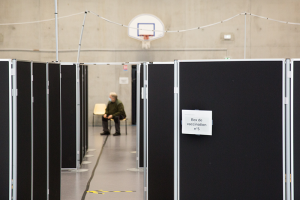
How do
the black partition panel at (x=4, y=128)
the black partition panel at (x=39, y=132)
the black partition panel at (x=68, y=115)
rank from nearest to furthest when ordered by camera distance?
1. the black partition panel at (x=4, y=128)
2. the black partition panel at (x=39, y=132)
3. the black partition panel at (x=68, y=115)

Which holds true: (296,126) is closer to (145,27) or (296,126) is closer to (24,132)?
(24,132)

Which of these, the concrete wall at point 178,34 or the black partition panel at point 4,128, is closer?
the black partition panel at point 4,128

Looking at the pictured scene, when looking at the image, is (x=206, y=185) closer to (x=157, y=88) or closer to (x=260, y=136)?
(x=260, y=136)

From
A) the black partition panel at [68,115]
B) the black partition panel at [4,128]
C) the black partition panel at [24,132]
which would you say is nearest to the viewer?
the black partition panel at [4,128]

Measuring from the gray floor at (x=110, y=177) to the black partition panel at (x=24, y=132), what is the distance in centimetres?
143

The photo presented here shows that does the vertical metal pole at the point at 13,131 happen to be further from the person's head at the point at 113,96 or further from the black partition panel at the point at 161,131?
the person's head at the point at 113,96

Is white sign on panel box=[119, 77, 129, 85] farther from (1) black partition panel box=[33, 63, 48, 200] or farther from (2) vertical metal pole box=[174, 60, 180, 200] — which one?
(2) vertical metal pole box=[174, 60, 180, 200]

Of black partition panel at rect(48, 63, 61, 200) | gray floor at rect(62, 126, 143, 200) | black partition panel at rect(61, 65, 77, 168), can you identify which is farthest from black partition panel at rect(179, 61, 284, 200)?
black partition panel at rect(61, 65, 77, 168)

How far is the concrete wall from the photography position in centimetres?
1015

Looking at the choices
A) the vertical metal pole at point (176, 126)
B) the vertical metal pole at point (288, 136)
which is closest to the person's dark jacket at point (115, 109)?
the vertical metal pole at point (176, 126)

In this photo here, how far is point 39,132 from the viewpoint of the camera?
3.18 m

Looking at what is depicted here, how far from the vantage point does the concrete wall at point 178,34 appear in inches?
400

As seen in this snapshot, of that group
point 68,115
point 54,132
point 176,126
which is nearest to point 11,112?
point 54,132

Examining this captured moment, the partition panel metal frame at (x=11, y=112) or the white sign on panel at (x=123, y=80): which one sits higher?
the white sign on panel at (x=123, y=80)
